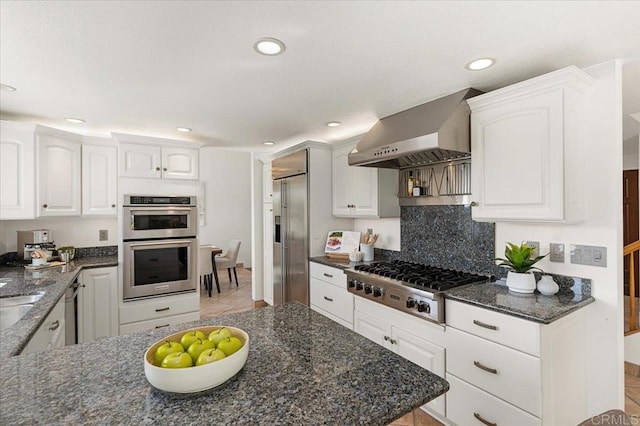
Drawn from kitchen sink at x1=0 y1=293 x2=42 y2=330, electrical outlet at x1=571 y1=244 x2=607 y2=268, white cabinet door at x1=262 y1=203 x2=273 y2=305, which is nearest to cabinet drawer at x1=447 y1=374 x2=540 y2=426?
electrical outlet at x1=571 y1=244 x2=607 y2=268

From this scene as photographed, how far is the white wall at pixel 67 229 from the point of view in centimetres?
316

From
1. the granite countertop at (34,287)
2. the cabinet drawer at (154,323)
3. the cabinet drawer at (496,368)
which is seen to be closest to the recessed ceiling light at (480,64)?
the cabinet drawer at (496,368)

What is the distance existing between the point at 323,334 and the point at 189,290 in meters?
2.67

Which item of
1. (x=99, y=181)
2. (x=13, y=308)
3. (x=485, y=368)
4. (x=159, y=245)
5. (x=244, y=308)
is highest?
(x=99, y=181)

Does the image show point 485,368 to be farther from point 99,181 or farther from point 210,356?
point 99,181

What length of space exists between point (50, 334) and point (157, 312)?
5.27 feet

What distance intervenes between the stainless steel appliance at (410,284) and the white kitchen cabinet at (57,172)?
2842 millimetres

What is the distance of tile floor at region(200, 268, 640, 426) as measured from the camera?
2229mm

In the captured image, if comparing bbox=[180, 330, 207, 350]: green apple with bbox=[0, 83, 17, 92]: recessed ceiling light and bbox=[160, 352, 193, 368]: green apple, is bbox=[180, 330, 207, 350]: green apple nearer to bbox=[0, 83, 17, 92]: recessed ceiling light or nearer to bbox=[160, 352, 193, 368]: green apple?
bbox=[160, 352, 193, 368]: green apple

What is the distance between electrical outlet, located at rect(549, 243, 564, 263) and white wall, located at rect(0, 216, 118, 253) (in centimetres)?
424

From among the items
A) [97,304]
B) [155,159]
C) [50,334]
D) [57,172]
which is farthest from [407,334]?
[57,172]

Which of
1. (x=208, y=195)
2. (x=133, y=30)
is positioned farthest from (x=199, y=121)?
(x=208, y=195)

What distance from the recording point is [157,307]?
3.40m

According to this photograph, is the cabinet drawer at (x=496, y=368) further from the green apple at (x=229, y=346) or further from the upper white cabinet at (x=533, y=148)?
the green apple at (x=229, y=346)
